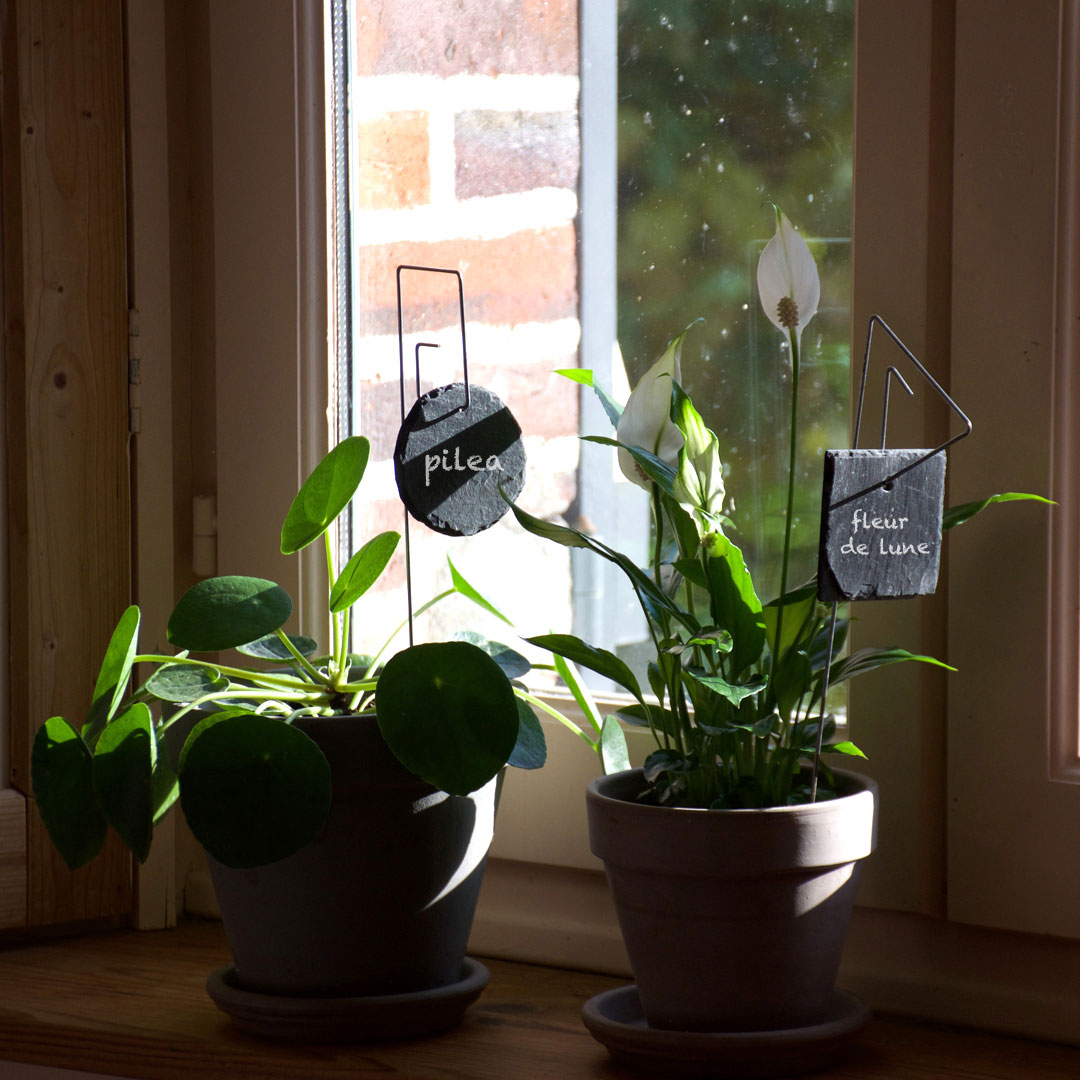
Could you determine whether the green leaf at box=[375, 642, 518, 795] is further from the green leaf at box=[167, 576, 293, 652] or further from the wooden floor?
the wooden floor

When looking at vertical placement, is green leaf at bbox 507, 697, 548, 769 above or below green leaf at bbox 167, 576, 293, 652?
below

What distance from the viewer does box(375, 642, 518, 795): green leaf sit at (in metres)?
0.86

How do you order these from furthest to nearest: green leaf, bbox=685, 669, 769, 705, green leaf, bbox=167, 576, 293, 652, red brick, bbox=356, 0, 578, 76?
red brick, bbox=356, 0, 578, 76 → green leaf, bbox=167, 576, 293, 652 → green leaf, bbox=685, 669, 769, 705

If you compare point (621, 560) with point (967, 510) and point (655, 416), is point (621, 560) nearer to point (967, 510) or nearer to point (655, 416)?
point (655, 416)

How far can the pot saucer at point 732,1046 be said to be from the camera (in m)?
0.85

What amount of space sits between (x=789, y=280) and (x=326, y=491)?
1.21 ft

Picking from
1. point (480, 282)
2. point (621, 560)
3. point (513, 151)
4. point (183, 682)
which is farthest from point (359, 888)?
point (513, 151)

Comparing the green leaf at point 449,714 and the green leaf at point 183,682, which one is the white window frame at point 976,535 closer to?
the green leaf at point 449,714

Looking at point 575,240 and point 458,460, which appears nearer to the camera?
point 458,460

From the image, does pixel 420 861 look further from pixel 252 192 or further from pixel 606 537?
pixel 252 192

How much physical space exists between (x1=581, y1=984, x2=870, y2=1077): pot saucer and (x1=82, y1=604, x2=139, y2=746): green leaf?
407mm

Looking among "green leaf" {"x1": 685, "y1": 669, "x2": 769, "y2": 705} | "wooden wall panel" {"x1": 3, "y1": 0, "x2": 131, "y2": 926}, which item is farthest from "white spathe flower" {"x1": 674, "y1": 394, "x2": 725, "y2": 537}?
"wooden wall panel" {"x1": 3, "y1": 0, "x2": 131, "y2": 926}

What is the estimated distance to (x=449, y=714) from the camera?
868mm

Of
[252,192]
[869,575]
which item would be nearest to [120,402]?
[252,192]
